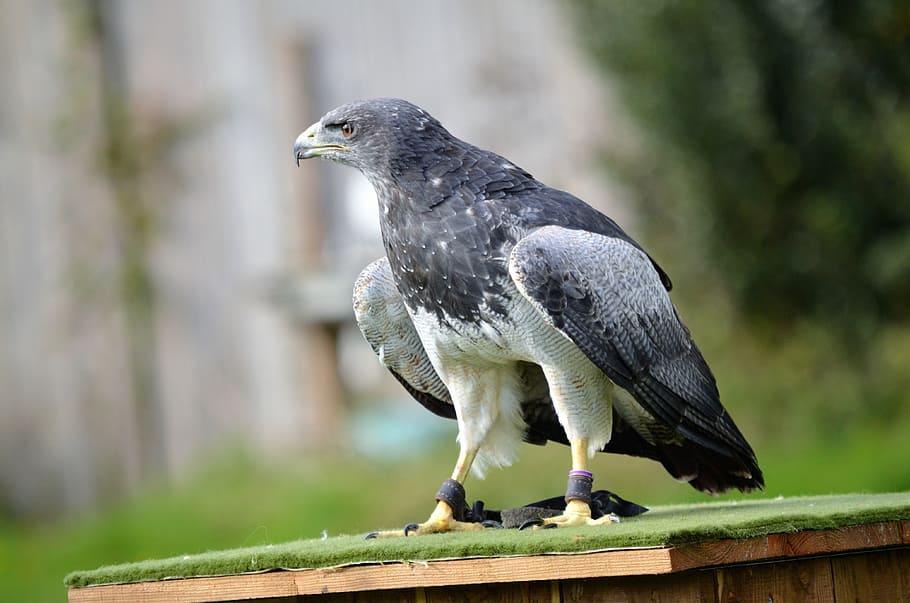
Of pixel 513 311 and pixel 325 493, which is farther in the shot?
pixel 325 493

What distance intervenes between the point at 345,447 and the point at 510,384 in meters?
5.31

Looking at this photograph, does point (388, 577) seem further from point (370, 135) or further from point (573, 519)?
point (370, 135)

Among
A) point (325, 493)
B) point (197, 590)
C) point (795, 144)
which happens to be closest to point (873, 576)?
point (197, 590)

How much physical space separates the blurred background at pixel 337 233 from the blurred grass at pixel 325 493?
0.03 metres

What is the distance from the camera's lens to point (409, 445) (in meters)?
8.80

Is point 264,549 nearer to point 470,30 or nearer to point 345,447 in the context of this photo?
point 345,447

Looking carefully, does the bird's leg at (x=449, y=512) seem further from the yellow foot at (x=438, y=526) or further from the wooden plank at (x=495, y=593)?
the wooden plank at (x=495, y=593)

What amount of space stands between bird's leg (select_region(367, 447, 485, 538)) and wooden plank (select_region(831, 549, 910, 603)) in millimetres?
1078

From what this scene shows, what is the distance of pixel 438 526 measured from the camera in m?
3.74

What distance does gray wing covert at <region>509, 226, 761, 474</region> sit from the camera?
3.43 metres

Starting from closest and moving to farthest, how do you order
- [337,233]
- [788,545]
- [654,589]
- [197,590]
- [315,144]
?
[654,589]
[788,545]
[197,590]
[315,144]
[337,233]

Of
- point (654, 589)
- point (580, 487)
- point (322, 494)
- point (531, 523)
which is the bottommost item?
point (654, 589)

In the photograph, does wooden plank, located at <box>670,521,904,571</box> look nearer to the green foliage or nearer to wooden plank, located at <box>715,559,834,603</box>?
wooden plank, located at <box>715,559,834,603</box>

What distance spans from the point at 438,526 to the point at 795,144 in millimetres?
4917
